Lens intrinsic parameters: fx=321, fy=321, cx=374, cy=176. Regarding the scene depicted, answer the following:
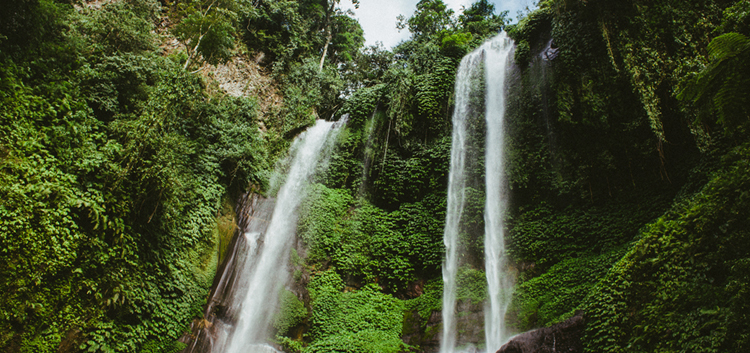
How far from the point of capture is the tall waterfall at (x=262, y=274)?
8.13m

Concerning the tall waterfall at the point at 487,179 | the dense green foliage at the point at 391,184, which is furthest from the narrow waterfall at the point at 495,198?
the dense green foliage at the point at 391,184

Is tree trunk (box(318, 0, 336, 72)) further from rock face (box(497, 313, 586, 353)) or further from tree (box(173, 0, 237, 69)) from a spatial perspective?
rock face (box(497, 313, 586, 353))

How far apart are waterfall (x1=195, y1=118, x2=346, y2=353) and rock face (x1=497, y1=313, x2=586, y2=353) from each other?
5.81 metres

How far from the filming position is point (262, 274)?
30.7ft

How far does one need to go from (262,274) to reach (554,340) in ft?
24.5

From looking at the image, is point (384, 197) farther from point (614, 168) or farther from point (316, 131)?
point (614, 168)

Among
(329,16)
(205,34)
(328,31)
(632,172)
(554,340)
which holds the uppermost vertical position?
(329,16)

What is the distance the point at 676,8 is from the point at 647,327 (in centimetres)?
717

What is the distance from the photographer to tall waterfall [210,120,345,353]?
8133mm

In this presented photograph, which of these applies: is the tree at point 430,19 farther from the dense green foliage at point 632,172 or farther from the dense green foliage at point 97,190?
the dense green foliage at point 97,190

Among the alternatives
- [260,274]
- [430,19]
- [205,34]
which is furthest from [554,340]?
[430,19]

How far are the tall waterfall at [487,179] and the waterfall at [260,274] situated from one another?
4.83 metres

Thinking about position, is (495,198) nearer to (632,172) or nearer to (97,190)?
(632,172)

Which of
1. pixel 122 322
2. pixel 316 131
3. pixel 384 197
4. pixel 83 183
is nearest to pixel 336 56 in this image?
pixel 316 131
